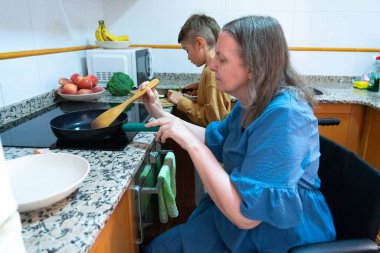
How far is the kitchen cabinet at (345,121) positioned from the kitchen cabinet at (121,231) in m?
1.41

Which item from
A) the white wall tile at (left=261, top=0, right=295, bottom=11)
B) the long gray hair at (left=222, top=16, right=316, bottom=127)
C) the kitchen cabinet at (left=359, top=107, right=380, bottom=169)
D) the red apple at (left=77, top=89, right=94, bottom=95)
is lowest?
the kitchen cabinet at (left=359, top=107, right=380, bottom=169)

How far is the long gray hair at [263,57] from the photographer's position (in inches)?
30.9

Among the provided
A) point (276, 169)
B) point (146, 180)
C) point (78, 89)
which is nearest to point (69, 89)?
point (78, 89)

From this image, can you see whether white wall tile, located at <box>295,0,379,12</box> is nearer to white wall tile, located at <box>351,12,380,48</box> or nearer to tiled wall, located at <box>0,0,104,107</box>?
white wall tile, located at <box>351,12,380,48</box>

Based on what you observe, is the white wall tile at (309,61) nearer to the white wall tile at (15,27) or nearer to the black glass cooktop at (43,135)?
the black glass cooktop at (43,135)

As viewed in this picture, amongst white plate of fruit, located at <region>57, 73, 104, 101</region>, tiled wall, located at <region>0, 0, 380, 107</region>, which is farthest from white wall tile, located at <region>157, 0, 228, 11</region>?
white plate of fruit, located at <region>57, 73, 104, 101</region>

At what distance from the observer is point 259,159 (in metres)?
0.70

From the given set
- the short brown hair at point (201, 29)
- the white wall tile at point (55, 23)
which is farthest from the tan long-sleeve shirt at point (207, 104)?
the white wall tile at point (55, 23)

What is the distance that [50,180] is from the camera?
70 centimetres

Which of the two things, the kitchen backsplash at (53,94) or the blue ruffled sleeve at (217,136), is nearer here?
the blue ruffled sleeve at (217,136)

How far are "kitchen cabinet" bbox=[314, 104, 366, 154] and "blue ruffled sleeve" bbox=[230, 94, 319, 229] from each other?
1.23 metres

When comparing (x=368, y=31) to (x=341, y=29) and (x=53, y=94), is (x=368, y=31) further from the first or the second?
(x=53, y=94)

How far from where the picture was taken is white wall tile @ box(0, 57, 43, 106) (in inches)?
47.3

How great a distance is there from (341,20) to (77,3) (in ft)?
6.24
